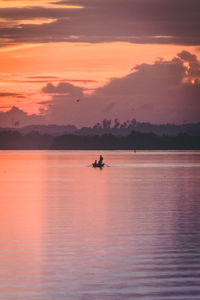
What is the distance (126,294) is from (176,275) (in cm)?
334

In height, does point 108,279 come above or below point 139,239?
below

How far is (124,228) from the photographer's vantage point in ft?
118

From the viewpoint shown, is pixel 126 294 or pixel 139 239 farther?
pixel 139 239

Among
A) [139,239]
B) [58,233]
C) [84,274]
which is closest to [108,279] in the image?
[84,274]

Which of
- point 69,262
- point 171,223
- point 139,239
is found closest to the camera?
point 69,262

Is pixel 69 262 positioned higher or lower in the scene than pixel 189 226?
lower

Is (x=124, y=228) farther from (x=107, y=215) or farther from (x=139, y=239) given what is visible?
(x=107, y=215)

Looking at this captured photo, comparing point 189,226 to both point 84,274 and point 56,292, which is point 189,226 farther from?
point 56,292

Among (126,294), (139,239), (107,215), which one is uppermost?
(107,215)

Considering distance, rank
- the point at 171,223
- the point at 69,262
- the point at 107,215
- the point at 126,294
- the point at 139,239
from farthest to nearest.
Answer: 1. the point at 107,215
2. the point at 171,223
3. the point at 139,239
4. the point at 69,262
5. the point at 126,294

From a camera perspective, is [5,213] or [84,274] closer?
[84,274]

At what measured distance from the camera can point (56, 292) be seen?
1995cm

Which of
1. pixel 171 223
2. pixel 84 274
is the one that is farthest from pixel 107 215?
pixel 84 274

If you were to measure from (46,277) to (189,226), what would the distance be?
1612 cm
